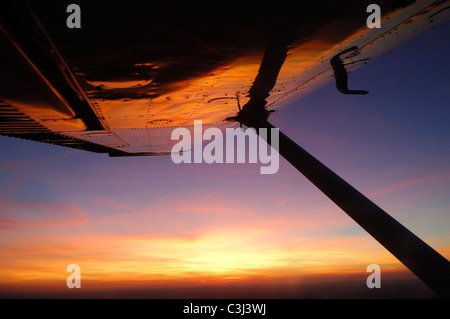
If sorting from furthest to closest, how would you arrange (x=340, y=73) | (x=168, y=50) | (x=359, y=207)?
(x=359, y=207) → (x=340, y=73) → (x=168, y=50)

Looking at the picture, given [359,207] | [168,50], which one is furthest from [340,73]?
[168,50]

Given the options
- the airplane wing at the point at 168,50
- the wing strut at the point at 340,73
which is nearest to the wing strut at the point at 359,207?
the airplane wing at the point at 168,50

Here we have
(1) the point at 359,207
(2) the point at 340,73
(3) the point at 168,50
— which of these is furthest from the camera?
(1) the point at 359,207

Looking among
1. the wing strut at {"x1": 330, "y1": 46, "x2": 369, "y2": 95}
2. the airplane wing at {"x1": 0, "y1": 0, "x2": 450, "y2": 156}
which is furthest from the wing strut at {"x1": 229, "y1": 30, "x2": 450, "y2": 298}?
the wing strut at {"x1": 330, "y1": 46, "x2": 369, "y2": 95}

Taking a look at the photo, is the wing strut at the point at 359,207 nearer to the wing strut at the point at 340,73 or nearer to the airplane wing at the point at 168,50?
the airplane wing at the point at 168,50

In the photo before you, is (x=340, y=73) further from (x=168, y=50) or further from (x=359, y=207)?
(x=168, y=50)
